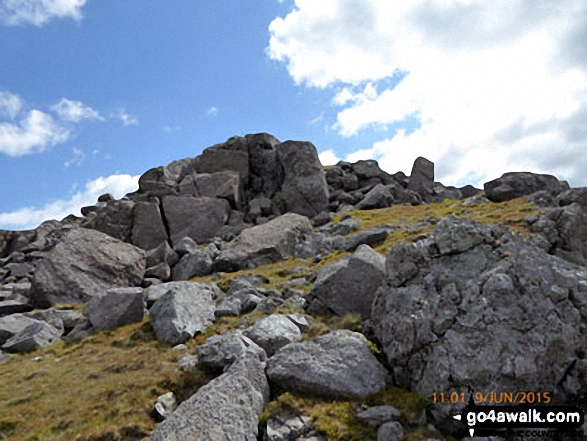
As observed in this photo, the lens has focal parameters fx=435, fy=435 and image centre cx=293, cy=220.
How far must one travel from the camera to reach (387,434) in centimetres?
1159

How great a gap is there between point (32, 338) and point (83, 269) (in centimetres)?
1084

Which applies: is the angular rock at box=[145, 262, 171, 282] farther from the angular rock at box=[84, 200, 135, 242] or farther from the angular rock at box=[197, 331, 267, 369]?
the angular rock at box=[197, 331, 267, 369]

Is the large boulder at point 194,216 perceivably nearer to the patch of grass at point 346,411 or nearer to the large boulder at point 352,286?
the large boulder at point 352,286

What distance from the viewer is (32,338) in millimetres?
23797

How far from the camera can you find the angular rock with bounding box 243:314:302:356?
16766mm

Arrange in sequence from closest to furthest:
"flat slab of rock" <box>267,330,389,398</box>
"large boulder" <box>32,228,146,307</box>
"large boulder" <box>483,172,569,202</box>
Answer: "flat slab of rock" <box>267,330,389,398</box> → "large boulder" <box>32,228,146,307</box> → "large boulder" <box>483,172,569,202</box>

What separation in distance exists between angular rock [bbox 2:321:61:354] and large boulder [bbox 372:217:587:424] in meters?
18.9

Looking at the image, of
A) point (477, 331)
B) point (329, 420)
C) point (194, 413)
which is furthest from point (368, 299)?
point (194, 413)

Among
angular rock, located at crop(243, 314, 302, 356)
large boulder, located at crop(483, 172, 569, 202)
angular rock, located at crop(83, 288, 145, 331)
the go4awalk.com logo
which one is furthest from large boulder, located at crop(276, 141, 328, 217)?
the go4awalk.com logo

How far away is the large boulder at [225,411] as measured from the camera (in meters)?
11.8

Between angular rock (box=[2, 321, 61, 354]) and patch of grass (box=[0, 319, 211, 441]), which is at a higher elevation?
angular rock (box=[2, 321, 61, 354])

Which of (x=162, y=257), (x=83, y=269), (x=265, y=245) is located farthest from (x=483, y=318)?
(x=162, y=257)

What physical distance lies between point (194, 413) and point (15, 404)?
31.4ft

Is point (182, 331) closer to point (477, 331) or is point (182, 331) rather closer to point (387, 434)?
point (387, 434)
